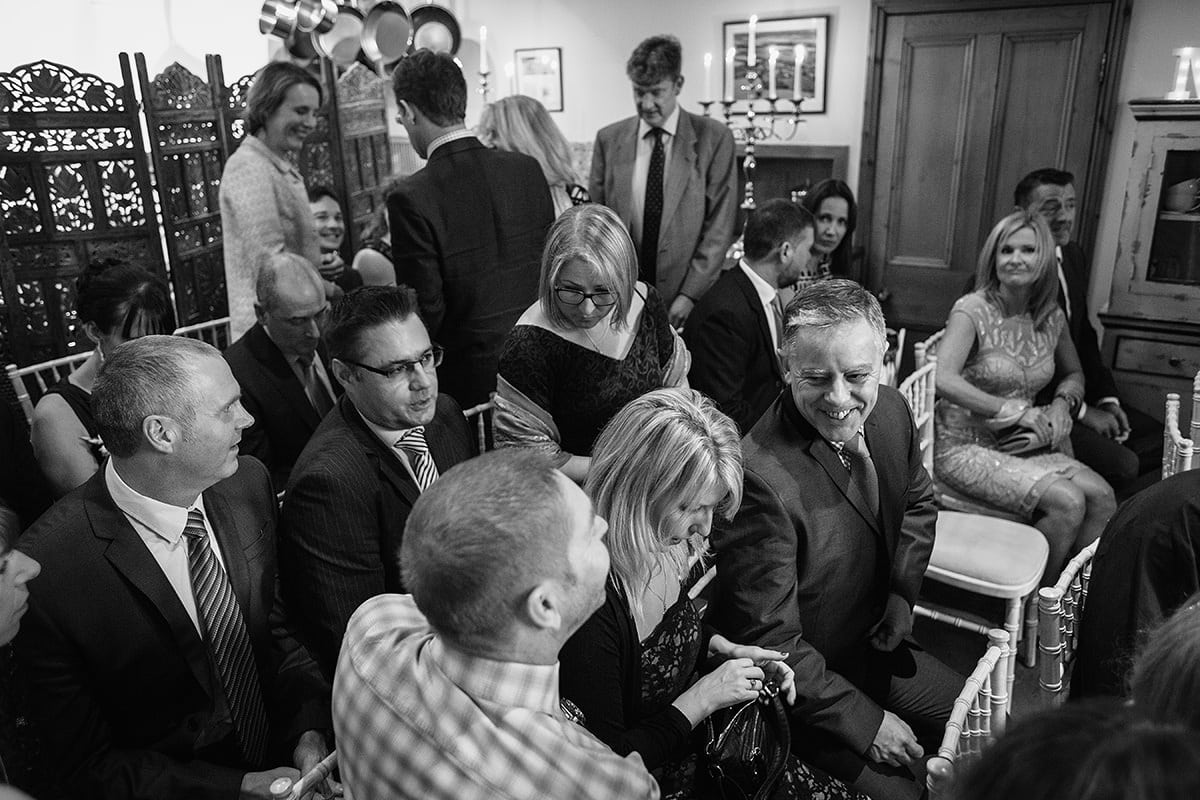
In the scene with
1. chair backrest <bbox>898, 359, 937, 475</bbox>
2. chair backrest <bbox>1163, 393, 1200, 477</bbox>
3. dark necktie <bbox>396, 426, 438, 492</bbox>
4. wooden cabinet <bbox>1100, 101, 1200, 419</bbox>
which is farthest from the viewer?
wooden cabinet <bbox>1100, 101, 1200, 419</bbox>

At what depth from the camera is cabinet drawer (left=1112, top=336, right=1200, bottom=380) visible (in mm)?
4137

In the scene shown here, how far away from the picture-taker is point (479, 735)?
99cm

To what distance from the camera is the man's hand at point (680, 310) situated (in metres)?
3.52

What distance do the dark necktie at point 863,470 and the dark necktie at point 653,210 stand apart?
72.3 inches

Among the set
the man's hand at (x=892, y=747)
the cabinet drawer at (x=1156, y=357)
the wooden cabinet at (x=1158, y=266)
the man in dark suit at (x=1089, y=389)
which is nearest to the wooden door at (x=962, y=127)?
the wooden cabinet at (x=1158, y=266)

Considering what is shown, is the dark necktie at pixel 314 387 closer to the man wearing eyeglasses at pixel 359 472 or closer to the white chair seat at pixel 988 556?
the man wearing eyeglasses at pixel 359 472

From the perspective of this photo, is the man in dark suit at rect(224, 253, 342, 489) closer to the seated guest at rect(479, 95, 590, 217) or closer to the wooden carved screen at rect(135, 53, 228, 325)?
the seated guest at rect(479, 95, 590, 217)

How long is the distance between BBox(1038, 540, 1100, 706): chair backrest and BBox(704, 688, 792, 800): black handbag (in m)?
0.53

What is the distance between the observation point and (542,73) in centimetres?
629

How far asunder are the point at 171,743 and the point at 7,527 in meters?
0.48

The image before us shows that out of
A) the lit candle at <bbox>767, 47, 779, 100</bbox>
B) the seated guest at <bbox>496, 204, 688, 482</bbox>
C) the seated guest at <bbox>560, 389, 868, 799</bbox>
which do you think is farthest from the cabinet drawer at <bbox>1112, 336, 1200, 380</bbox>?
the seated guest at <bbox>560, 389, 868, 799</bbox>

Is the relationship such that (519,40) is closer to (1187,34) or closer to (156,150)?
(156,150)

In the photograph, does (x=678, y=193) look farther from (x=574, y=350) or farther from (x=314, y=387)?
(x=314, y=387)

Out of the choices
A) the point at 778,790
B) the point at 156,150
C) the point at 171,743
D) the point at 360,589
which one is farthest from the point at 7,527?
the point at 156,150
